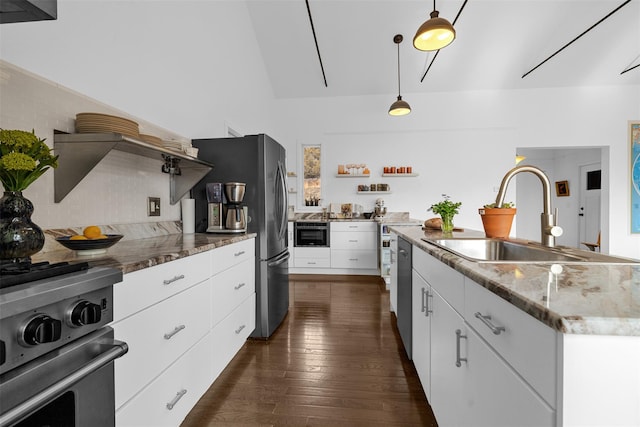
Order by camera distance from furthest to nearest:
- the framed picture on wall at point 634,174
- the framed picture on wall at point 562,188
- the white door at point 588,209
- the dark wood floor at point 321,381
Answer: the framed picture on wall at point 562,188, the white door at point 588,209, the framed picture on wall at point 634,174, the dark wood floor at point 321,381

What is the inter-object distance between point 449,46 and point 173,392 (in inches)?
214

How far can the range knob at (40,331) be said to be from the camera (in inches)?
24.5

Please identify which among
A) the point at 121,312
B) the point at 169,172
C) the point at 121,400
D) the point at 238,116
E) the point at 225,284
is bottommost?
the point at 121,400

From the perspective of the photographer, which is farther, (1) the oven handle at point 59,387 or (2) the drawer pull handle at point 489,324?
(2) the drawer pull handle at point 489,324

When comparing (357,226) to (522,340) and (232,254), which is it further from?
(522,340)

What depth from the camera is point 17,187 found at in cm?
85

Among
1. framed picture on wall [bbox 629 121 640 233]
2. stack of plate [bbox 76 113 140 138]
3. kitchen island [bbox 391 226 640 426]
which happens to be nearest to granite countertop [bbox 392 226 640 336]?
kitchen island [bbox 391 226 640 426]

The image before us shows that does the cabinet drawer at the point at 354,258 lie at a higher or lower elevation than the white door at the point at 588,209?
lower

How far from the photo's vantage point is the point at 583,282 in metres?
0.73

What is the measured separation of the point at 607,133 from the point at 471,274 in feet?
21.9

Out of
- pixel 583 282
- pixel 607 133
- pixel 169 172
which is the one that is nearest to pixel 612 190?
pixel 607 133

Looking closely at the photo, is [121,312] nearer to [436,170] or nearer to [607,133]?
[436,170]

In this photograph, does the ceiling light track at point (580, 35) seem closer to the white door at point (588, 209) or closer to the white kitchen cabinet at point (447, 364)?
the white door at point (588, 209)

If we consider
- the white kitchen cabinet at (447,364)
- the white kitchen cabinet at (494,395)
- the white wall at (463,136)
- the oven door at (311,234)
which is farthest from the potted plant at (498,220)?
the white wall at (463,136)
